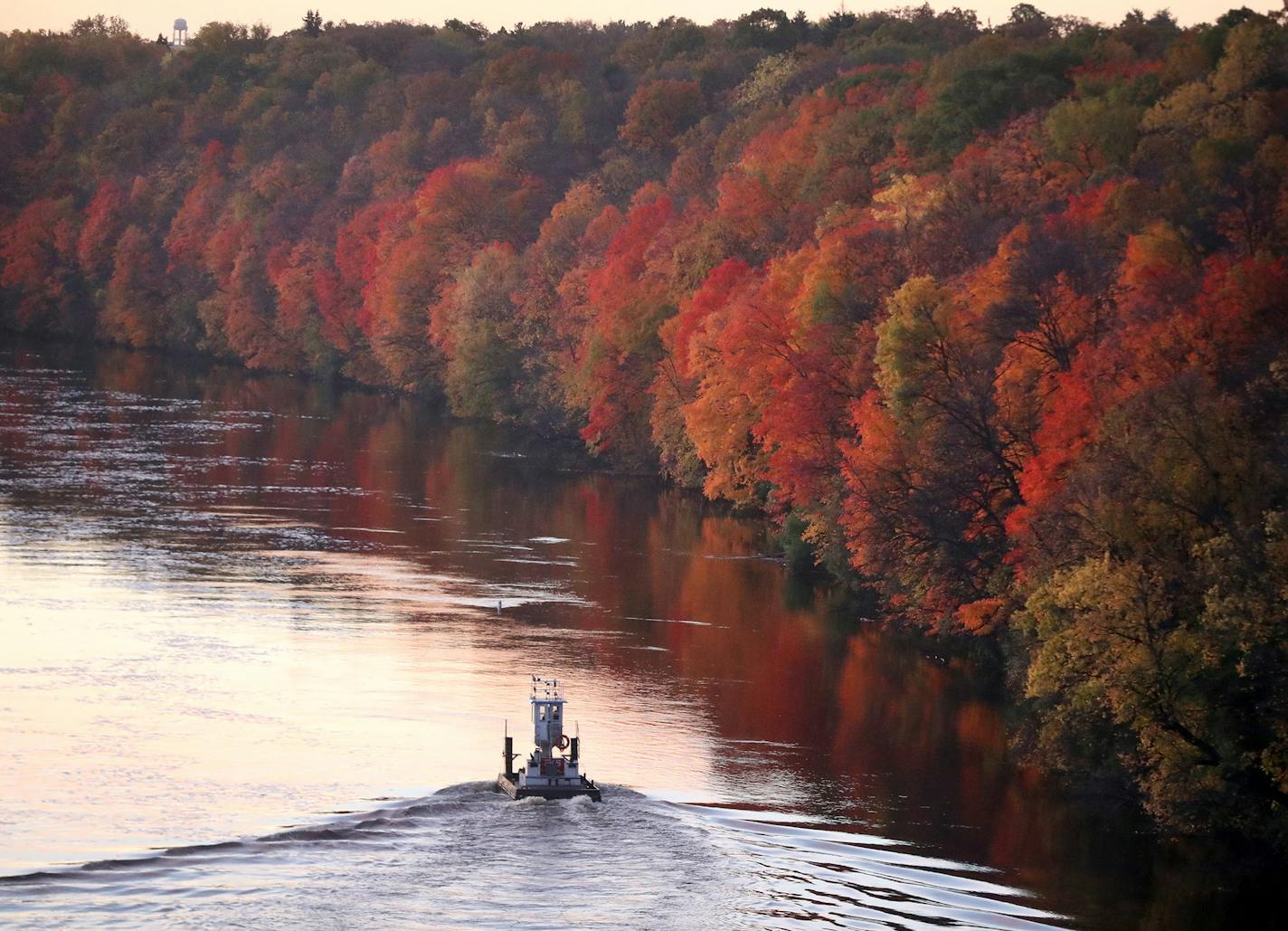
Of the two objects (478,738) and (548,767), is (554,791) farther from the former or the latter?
(478,738)

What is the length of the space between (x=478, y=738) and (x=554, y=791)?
576 cm

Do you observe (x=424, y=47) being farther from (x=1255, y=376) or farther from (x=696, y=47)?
(x=1255, y=376)

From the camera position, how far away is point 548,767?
39625 mm

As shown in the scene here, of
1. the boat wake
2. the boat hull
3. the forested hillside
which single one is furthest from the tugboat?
the forested hillside

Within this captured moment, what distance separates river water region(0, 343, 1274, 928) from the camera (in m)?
34.6

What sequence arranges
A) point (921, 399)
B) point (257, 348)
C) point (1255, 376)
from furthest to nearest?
point (257, 348) < point (921, 399) < point (1255, 376)

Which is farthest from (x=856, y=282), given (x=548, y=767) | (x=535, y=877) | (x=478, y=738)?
(x=535, y=877)

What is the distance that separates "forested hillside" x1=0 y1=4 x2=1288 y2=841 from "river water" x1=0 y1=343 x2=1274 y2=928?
10.6 feet

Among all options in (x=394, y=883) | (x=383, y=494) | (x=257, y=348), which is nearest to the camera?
(x=394, y=883)

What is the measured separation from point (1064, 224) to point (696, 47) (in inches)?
4080

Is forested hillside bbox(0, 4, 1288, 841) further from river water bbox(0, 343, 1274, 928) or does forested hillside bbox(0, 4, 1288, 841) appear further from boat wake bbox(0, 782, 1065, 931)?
boat wake bbox(0, 782, 1065, 931)

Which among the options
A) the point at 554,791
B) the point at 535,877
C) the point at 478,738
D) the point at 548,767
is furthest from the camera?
the point at 478,738

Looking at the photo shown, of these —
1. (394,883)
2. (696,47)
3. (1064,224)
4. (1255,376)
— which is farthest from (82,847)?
(696,47)

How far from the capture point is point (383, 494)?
268ft
